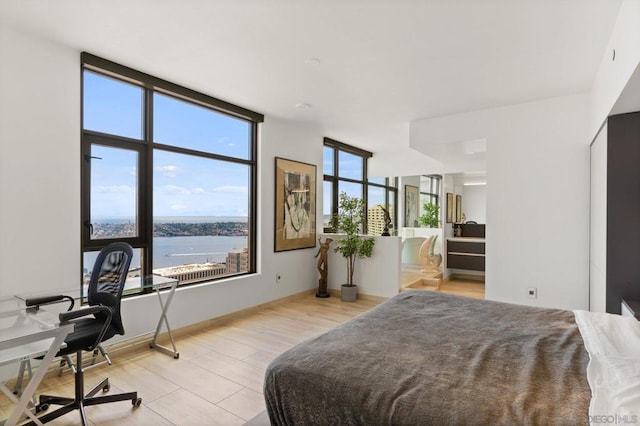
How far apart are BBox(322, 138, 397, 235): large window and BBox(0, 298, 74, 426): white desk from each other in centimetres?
425

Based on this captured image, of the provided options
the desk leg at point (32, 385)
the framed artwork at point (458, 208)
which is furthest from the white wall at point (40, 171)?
the framed artwork at point (458, 208)

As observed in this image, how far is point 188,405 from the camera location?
2.34 metres

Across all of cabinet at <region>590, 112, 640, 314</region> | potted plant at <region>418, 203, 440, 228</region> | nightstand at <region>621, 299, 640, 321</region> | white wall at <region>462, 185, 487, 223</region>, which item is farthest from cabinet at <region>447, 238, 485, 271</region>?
nightstand at <region>621, 299, 640, 321</region>

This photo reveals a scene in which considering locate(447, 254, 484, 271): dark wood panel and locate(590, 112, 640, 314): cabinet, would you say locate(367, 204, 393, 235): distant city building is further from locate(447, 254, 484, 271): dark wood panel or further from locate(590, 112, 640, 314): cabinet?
locate(590, 112, 640, 314): cabinet

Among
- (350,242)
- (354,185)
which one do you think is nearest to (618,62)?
(350,242)

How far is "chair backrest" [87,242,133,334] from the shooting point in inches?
91.3

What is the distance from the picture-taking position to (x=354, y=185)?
6.90 metres

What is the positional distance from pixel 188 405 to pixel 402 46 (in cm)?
306

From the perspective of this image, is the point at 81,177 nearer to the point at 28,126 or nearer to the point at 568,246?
the point at 28,126

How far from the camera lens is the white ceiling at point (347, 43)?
7.45 ft

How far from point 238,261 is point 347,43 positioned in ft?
9.69

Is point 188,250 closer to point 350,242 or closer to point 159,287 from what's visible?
point 159,287

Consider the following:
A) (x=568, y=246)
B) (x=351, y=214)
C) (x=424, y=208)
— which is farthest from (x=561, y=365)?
(x=424, y=208)

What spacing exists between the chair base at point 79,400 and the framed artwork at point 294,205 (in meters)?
2.81
